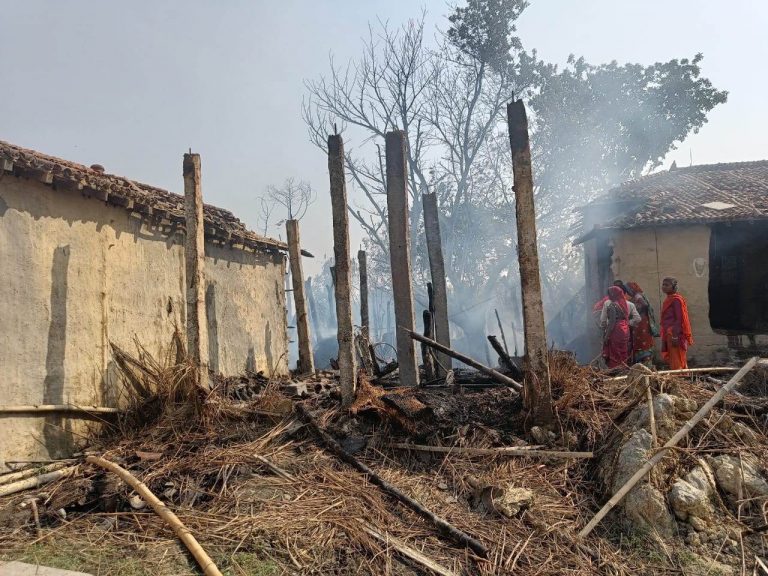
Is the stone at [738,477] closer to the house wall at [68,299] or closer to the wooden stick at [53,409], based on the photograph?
the wooden stick at [53,409]

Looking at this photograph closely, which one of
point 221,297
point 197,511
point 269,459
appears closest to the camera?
point 197,511

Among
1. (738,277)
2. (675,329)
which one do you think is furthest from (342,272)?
(738,277)

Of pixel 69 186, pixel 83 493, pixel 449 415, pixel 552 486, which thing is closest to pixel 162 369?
Answer: pixel 83 493

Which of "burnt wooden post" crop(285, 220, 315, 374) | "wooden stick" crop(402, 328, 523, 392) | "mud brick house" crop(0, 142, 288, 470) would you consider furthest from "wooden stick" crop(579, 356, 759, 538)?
"burnt wooden post" crop(285, 220, 315, 374)

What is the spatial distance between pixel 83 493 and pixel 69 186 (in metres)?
3.85

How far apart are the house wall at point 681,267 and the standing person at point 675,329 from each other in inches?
173

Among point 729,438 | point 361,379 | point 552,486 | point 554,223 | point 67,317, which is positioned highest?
point 554,223

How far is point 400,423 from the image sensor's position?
18.2 feet

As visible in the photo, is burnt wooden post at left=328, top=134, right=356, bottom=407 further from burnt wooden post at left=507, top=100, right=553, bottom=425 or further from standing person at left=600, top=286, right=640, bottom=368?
standing person at left=600, top=286, right=640, bottom=368

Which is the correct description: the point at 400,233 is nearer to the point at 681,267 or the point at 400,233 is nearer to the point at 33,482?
the point at 33,482

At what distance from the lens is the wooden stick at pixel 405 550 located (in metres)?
3.68

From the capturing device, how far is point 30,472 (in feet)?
18.1

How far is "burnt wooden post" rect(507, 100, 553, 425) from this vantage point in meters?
5.44

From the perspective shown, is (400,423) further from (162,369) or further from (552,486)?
(162,369)
